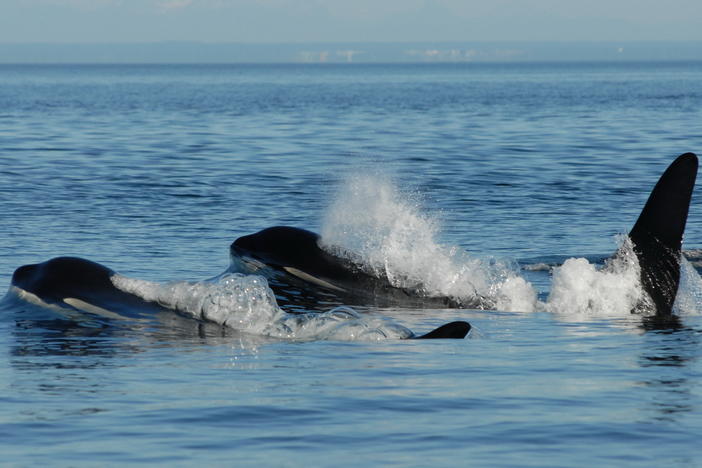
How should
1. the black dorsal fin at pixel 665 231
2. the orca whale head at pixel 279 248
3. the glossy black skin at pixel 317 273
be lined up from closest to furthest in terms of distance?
the black dorsal fin at pixel 665 231 < the glossy black skin at pixel 317 273 < the orca whale head at pixel 279 248

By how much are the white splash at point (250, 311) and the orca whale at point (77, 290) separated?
136mm

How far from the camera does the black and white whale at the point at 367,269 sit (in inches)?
529

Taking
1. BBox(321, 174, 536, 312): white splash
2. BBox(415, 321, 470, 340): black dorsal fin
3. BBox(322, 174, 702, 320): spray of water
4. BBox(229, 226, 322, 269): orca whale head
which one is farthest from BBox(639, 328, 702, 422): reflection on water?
BBox(229, 226, 322, 269): orca whale head

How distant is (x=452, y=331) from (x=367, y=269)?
3383 millimetres

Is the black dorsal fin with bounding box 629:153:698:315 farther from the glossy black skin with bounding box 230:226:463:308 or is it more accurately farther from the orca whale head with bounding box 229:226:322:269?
the orca whale head with bounding box 229:226:322:269

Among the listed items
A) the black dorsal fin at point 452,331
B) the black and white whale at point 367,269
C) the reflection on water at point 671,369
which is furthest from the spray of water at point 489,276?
the black dorsal fin at point 452,331

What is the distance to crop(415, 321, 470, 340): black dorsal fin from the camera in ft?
39.3

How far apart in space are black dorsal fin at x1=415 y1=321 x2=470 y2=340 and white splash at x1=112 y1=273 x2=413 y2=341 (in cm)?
32

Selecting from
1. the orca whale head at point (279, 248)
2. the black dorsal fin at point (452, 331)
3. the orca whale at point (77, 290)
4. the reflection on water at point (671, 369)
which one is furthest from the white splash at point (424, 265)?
the orca whale at point (77, 290)

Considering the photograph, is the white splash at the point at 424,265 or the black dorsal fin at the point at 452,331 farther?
the white splash at the point at 424,265

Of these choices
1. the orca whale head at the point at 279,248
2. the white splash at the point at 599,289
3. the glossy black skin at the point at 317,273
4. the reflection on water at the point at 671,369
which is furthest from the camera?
the orca whale head at the point at 279,248

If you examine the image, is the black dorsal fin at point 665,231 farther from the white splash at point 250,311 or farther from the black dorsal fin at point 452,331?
the white splash at point 250,311

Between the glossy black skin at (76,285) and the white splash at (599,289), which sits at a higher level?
the glossy black skin at (76,285)

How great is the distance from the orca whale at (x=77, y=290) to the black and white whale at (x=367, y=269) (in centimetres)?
237
